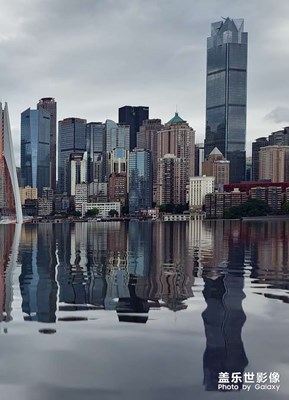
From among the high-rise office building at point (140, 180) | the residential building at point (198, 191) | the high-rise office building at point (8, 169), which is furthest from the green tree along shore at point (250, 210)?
the high-rise office building at point (8, 169)

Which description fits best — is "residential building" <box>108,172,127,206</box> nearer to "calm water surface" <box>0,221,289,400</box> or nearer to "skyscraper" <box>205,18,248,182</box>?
"skyscraper" <box>205,18,248,182</box>

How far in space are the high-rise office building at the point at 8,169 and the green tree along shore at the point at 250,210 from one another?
46.5m

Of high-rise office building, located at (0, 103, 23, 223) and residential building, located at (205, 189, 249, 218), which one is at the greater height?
high-rise office building, located at (0, 103, 23, 223)

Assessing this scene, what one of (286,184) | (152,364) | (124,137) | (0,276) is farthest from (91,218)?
(152,364)

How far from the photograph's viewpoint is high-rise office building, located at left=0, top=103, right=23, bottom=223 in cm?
7838

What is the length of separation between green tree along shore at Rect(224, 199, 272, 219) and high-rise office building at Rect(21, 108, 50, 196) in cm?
8419

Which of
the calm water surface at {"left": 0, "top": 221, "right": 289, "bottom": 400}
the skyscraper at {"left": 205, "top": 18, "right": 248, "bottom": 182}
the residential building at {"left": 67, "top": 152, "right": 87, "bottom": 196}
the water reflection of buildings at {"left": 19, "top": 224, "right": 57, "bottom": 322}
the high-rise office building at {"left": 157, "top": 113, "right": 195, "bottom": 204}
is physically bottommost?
the water reflection of buildings at {"left": 19, "top": 224, "right": 57, "bottom": 322}

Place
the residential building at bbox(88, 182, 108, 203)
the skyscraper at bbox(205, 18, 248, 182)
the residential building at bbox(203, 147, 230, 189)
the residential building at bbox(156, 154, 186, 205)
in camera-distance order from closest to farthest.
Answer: the residential building at bbox(156, 154, 186, 205) < the residential building at bbox(88, 182, 108, 203) < the residential building at bbox(203, 147, 230, 189) < the skyscraper at bbox(205, 18, 248, 182)

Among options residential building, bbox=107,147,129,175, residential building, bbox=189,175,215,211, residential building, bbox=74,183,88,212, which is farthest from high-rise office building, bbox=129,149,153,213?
residential building, bbox=74,183,88,212

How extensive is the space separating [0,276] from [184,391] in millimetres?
9552

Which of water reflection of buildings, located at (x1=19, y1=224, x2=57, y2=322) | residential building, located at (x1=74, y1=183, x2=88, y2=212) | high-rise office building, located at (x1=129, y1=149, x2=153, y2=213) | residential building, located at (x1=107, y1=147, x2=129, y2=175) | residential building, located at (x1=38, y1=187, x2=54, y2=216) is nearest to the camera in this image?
water reflection of buildings, located at (x1=19, y1=224, x2=57, y2=322)

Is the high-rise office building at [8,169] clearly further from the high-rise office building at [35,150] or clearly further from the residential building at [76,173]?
the high-rise office building at [35,150]

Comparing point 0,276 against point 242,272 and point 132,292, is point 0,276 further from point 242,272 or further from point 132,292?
point 242,272

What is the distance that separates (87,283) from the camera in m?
12.6
